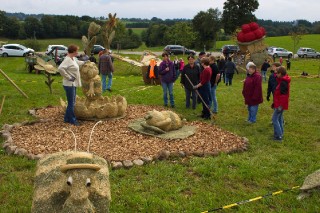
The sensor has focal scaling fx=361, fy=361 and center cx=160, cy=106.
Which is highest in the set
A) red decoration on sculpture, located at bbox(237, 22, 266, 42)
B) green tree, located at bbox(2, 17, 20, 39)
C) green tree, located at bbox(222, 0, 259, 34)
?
green tree, located at bbox(222, 0, 259, 34)

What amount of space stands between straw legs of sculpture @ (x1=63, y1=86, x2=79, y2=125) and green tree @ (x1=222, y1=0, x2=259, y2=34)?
4278 centimetres

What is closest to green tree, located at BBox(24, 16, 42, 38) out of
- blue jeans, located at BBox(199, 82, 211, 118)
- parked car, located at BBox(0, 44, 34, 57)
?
parked car, located at BBox(0, 44, 34, 57)

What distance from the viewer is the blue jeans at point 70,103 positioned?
8594 mm

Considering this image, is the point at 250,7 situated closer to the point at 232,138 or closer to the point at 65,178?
the point at 232,138

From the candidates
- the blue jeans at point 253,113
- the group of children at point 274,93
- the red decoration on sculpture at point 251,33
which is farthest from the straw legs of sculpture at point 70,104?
the red decoration on sculpture at point 251,33

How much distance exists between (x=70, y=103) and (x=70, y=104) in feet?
0.08

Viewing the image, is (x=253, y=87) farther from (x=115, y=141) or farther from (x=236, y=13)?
(x=236, y=13)

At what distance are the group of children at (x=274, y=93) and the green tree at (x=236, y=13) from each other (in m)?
40.6

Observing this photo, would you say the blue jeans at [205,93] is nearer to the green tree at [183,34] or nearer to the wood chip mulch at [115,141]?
the wood chip mulch at [115,141]

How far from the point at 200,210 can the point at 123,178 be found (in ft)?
5.10

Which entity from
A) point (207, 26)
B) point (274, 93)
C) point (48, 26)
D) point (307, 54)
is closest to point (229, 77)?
point (274, 93)

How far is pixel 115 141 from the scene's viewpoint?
25.6 ft

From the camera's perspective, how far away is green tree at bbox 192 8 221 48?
1825 inches

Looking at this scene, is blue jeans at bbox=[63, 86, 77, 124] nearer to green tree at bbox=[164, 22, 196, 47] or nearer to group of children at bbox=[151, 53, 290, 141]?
group of children at bbox=[151, 53, 290, 141]
